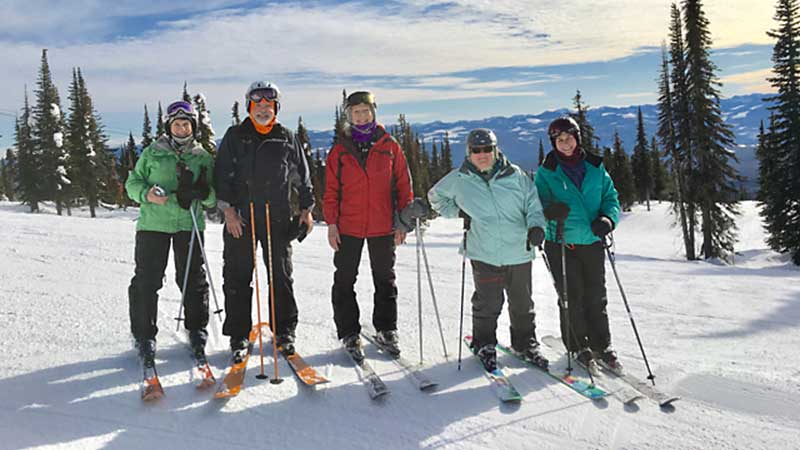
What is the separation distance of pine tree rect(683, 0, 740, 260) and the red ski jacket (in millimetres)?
25498

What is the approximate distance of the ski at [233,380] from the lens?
156 inches

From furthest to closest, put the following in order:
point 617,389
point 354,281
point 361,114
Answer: point 354,281
point 361,114
point 617,389

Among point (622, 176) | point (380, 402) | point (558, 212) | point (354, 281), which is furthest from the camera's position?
point (622, 176)

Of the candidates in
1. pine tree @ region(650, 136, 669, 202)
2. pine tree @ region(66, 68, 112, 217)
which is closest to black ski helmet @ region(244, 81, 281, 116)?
pine tree @ region(66, 68, 112, 217)

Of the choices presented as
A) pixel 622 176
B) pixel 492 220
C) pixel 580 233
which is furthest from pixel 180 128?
pixel 622 176

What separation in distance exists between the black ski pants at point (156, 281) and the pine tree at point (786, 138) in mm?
28377

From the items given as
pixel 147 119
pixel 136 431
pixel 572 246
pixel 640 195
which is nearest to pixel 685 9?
pixel 572 246

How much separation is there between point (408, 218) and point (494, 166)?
877 millimetres

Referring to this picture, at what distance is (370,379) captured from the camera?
4262 millimetres

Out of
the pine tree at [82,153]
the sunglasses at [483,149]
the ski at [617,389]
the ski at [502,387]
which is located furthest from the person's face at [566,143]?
the pine tree at [82,153]

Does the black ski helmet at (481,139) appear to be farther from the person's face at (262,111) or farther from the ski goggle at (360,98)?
the person's face at (262,111)

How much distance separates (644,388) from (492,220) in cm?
177

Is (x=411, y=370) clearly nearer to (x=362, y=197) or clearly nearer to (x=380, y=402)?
(x=380, y=402)

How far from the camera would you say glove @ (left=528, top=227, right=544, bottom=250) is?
168 inches
